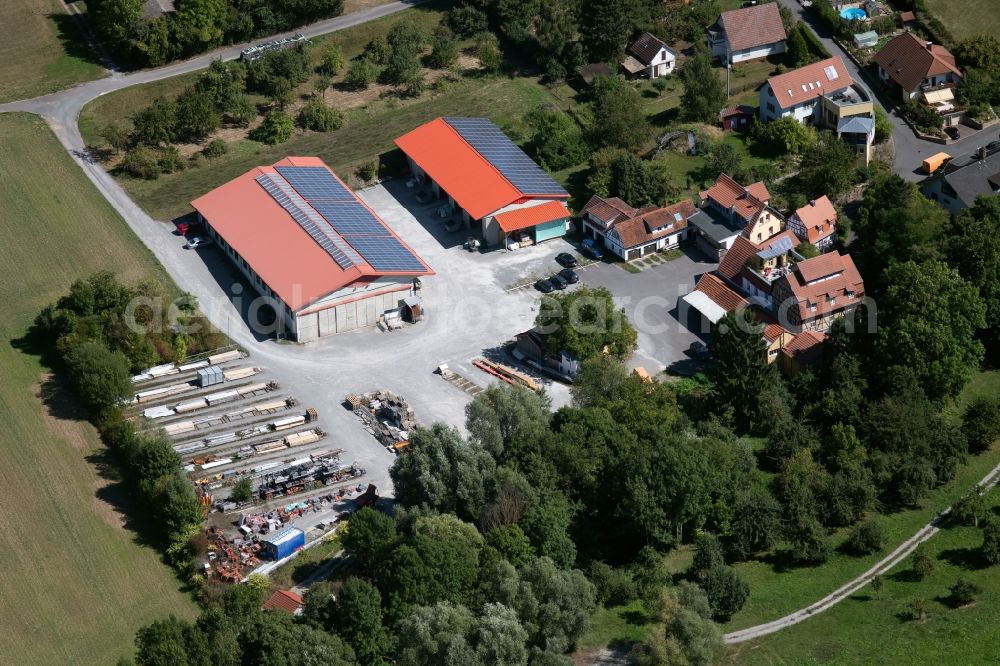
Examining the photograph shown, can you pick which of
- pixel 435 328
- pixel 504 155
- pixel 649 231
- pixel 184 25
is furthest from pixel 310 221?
pixel 184 25

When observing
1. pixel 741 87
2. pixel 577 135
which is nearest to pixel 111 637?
pixel 577 135

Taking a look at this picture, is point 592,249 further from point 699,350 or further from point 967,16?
point 967,16

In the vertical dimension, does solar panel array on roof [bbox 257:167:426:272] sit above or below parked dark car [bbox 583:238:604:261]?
above

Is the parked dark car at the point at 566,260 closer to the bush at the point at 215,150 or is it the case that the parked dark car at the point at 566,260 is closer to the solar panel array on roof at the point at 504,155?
the solar panel array on roof at the point at 504,155

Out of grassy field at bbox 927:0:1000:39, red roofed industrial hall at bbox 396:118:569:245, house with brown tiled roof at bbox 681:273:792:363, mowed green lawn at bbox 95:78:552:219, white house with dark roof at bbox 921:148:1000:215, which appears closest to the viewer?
house with brown tiled roof at bbox 681:273:792:363

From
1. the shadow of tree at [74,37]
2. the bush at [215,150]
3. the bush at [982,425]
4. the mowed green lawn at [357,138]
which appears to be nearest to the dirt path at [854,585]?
the bush at [982,425]

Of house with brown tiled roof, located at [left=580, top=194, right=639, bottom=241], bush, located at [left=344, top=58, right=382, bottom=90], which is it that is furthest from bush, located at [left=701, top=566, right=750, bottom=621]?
bush, located at [left=344, top=58, right=382, bottom=90]

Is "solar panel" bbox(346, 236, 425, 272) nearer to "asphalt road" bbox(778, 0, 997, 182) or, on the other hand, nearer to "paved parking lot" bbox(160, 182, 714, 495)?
"paved parking lot" bbox(160, 182, 714, 495)
